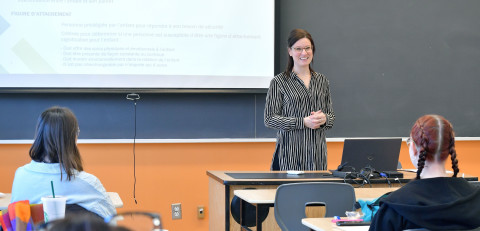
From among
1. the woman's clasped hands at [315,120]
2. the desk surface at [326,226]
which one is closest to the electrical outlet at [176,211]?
the woman's clasped hands at [315,120]

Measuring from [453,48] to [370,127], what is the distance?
3.52 ft

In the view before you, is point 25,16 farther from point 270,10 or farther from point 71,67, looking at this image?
point 270,10

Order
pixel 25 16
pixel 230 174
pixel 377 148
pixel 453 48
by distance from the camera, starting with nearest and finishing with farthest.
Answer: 1. pixel 377 148
2. pixel 230 174
3. pixel 25 16
4. pixel 453 48

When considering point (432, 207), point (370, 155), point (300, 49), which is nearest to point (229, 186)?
point (370, 155)

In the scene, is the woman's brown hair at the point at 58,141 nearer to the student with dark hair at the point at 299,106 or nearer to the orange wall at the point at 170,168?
the student with dark hair at the point at 299,106

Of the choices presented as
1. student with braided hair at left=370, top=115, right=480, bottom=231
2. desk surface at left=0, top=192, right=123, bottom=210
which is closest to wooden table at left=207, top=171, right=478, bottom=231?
desk surface at left=0, top=192, right=123, bottom=210

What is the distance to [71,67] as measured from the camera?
15.5ft

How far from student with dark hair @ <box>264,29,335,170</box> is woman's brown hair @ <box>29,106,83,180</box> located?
177 cm

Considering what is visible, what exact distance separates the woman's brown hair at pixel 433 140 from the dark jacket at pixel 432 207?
83 mm

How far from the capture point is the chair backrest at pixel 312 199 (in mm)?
3035

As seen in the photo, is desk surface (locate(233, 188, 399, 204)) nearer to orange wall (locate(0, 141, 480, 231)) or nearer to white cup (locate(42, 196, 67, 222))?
white cup (locate(42, 196, 67, 222))

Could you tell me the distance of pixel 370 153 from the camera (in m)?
3.63

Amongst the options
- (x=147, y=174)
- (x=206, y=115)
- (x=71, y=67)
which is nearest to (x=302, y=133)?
(x=206, y=115)

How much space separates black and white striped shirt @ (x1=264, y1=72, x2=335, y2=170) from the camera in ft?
13.2
